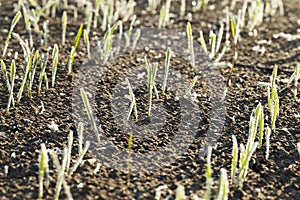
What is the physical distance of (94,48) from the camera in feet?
Result: 6.89

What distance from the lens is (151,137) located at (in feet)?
5.08

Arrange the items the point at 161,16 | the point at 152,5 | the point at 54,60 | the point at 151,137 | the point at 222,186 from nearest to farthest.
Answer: the point at 222,186
the point at 151,137
the point at 54,60
the point at 161,16
the point at 152,5

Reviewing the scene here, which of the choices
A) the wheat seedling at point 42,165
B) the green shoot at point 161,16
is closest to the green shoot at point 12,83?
the wheat seedling at point 42,165

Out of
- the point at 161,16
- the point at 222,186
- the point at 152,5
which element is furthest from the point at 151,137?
the point at 152,5

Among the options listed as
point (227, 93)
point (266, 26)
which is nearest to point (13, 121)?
point (227, 93)

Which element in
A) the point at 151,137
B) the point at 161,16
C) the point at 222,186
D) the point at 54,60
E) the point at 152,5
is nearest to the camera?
the point at 222,186

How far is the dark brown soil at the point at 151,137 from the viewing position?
4.34 feet

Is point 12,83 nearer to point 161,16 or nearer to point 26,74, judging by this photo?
point 26,74

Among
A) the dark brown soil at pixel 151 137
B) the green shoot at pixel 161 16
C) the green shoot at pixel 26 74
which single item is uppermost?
the green shoot at pixel 161 16


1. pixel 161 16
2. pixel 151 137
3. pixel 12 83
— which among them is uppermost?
pixel 161 16

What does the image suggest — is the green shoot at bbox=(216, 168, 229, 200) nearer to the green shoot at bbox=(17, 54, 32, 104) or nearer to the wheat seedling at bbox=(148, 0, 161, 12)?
the green shoot at bbox=(17, 54, 32, 104)

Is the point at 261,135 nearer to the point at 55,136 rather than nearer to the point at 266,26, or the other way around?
the point at 55,136

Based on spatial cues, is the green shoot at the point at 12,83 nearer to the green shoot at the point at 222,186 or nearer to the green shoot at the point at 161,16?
the green shoot at the point at 222,186

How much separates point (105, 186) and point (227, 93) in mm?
709
